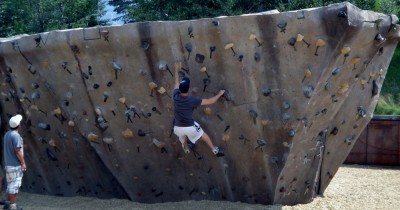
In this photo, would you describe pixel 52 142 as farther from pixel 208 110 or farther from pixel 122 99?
pixel 208 110

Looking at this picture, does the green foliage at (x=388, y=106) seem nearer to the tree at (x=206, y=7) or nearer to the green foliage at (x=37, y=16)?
the tree at (x=206, y=7)

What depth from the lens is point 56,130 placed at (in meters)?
8.92

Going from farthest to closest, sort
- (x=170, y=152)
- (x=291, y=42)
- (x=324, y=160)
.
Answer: (x=324, y=160) → (x=170, y=152) → (x=291, y=42)

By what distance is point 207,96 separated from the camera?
24.6 ft

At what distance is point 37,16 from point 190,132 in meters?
15.1

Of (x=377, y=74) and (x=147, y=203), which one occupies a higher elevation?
(x=377, y=74)

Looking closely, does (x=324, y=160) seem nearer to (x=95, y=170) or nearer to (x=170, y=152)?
(x=170, y=152)

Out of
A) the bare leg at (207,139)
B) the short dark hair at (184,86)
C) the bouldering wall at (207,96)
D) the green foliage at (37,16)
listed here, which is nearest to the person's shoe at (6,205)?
the bouldering wall at (207,96)

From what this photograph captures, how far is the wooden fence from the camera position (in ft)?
49.1

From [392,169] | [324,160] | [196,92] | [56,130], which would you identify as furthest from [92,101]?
[392,169]

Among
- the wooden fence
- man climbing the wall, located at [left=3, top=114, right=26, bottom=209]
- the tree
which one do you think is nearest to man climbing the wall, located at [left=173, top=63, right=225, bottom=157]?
man climbing the wall, located at [left=3, top=114, right=26, bottom=209]

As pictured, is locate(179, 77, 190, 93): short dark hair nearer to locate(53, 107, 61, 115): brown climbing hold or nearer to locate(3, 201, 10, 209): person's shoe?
locate(53, 107, 61, 115): brown climbing hold

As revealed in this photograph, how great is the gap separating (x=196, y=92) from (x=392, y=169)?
8.76 meters

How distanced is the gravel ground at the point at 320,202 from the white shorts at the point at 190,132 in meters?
1.11
